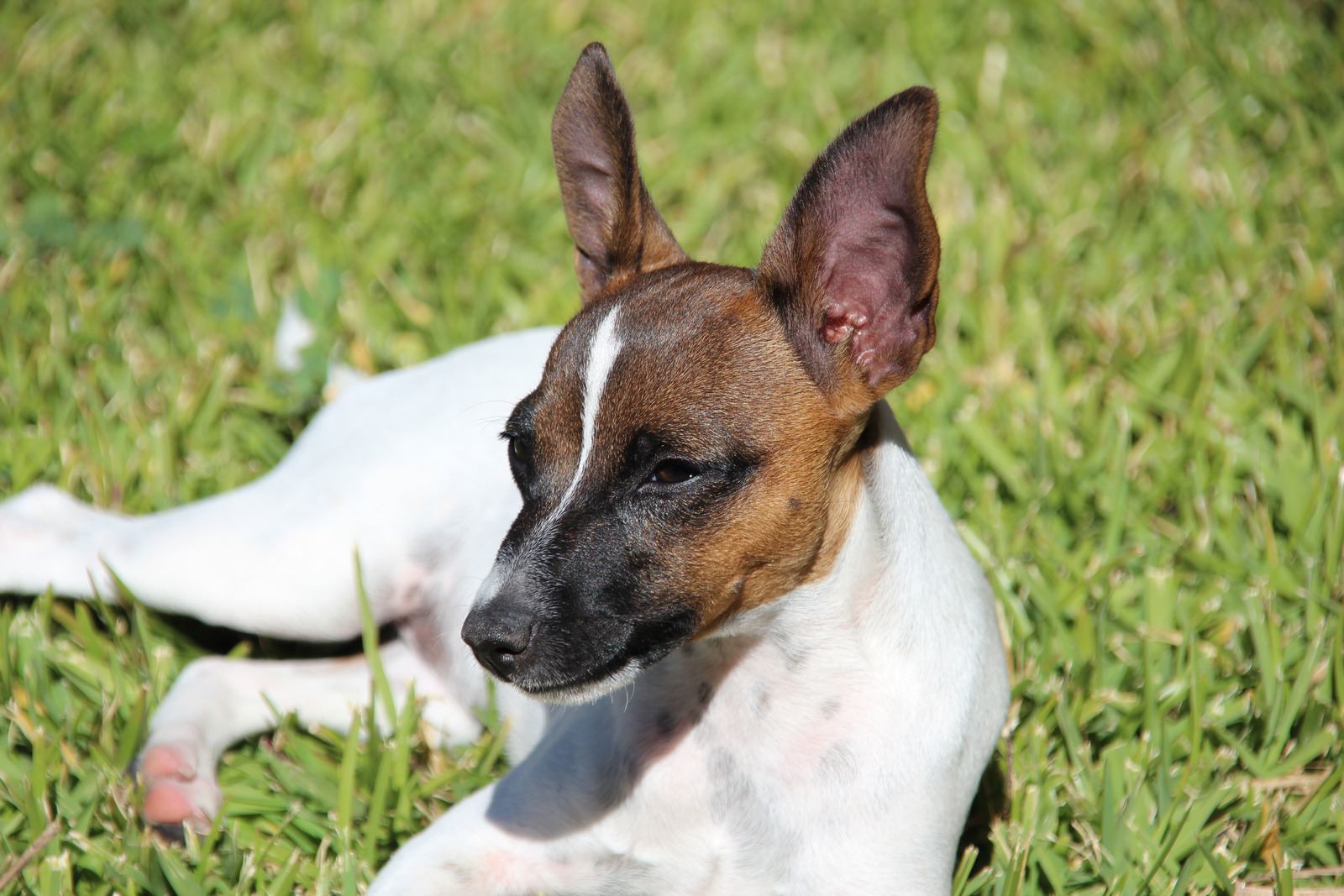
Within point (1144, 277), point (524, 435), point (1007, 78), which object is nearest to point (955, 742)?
point (524, 435)

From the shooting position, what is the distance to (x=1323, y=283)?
5617mm

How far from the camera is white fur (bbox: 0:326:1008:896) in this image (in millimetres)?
2883

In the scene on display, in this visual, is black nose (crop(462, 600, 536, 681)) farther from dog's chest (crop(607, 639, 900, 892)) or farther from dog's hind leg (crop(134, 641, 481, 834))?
dog's hind leg (crop(134, 641, 481, 834))

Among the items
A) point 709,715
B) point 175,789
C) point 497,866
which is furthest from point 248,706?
point 709,715

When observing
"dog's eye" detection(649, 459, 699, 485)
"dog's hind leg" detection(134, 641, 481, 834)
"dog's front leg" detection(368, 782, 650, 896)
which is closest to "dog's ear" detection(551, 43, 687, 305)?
"dog's eye" detection(649, 459, 699, 485)

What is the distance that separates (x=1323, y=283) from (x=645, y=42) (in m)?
4.28

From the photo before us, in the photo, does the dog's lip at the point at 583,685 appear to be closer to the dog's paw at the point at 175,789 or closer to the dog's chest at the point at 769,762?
the dog's chest at the point at 769,762

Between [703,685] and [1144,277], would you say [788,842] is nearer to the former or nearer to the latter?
[703,685]

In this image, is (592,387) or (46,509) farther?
(46,509)

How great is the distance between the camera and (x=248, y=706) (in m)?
3.99

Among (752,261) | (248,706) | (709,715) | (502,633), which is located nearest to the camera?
(502,633)

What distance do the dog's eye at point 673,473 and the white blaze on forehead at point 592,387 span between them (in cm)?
16

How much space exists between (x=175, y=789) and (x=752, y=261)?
12.3 ft

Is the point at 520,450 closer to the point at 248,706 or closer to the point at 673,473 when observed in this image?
the point at 673,473
